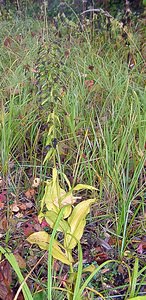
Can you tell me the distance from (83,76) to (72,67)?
0.29m

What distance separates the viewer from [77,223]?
1.25 m

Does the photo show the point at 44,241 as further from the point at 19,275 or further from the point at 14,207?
the point at 14,207

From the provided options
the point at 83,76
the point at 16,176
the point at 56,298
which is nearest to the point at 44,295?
the point at 56,298

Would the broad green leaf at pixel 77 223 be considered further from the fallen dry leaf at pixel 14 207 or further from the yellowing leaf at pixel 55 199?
the fallen dry leaf at pixel 14 207

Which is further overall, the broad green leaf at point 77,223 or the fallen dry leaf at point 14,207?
the fallen dry leaf at point 14,207

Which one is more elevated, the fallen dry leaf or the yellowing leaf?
the yellowing leaf

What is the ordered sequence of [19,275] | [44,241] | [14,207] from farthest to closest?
[14,207]
[44,241]
[19,275]

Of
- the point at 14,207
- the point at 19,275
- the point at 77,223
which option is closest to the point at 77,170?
the point at 14,207

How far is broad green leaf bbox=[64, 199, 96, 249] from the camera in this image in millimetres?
1232

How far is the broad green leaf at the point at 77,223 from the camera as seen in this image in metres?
1.23

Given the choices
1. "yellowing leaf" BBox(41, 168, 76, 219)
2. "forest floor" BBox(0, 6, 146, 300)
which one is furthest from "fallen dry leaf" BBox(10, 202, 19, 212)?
"yellowing leaf" BBox(41, 168, 76, 219)

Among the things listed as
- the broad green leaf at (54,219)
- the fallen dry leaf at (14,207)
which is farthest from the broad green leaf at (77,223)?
the fallen dry leaf at (14,207)

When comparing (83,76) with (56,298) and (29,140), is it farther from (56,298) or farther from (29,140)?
(56,298)

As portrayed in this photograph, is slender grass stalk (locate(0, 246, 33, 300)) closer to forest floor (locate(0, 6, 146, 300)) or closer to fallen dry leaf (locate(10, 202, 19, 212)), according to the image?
forest floor (locate(0, 6, 146, 300))
